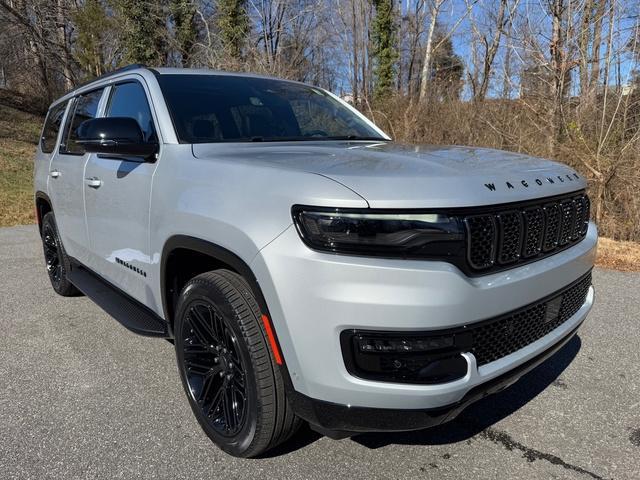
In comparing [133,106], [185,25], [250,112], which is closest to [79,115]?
[133,106]

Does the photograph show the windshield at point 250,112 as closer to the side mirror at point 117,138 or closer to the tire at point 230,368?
the side mirror at point 117,138

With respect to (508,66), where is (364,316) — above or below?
below

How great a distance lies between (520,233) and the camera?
2.02 metres

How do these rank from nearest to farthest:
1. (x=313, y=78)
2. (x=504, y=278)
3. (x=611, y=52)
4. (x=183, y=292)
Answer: (x=504, y=278) < (x=183, y=292) < (x=611, y=52) < (x=313, y=78)

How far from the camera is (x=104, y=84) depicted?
3629 millimetres

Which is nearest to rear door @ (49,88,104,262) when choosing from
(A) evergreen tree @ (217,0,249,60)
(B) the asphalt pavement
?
(B) the asphalt pavement

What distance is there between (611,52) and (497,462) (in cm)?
800

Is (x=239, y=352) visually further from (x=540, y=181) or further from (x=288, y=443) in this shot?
(x=540, y=181)

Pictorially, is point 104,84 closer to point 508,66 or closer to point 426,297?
point 426,297

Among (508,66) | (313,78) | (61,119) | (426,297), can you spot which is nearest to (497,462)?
(426,297)

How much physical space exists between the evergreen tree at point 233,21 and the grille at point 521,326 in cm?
2249

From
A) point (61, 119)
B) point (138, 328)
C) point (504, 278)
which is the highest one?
point (61, 119)

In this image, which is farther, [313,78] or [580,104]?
[313,78]

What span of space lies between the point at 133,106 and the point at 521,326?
257 centimetres
